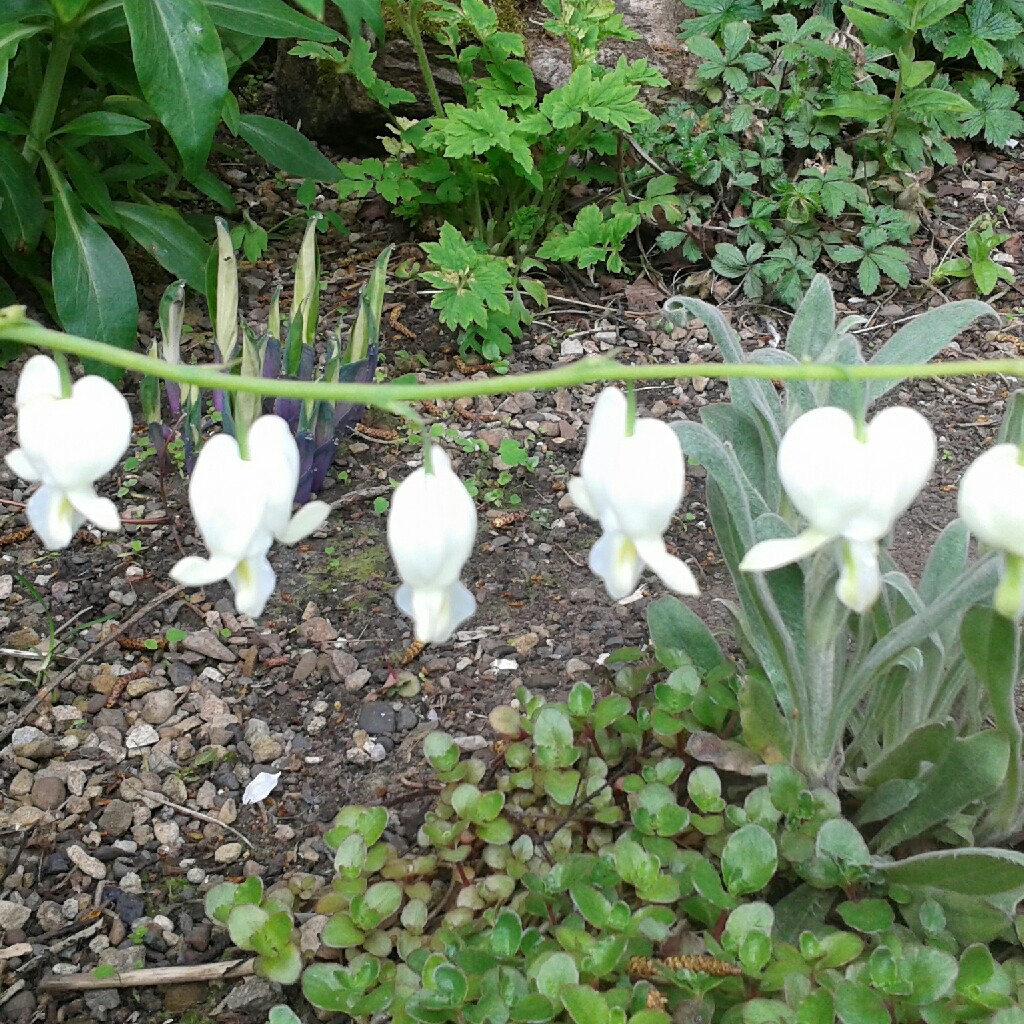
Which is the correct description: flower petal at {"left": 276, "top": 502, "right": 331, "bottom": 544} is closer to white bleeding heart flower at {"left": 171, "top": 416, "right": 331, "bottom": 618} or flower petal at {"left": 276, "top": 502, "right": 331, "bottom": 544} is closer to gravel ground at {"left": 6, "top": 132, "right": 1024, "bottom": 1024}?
white bleeding heart flower at {"left": 171, "top": 416, "right": 331, "bottom": 618}

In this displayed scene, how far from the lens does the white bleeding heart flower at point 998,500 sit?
78cm

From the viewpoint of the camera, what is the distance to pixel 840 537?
872mm

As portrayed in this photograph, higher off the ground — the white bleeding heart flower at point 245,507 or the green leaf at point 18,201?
the white bleeding heart flower at point 245,507

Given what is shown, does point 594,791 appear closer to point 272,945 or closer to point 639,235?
point 272,945

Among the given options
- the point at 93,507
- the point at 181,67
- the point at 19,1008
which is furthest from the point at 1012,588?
the point at 181,67

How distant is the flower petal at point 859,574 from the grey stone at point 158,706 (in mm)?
1353

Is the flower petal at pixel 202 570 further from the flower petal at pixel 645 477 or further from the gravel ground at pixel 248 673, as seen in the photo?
the gravel ground at pixel 248 673

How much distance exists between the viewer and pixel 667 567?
0.85 m

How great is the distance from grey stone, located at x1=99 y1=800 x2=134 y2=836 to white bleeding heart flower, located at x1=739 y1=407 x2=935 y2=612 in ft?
4.12

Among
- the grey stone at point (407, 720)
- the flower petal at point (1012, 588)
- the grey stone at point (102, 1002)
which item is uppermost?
the flower petal at point (1012, 588)

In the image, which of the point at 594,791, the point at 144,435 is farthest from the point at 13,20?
the point at 594,791

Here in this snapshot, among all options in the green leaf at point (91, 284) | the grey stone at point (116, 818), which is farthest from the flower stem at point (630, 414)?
the green leaf at point (91, 284)

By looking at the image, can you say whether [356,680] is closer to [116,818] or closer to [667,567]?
[116,818]

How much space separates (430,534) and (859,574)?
1.11 feet
